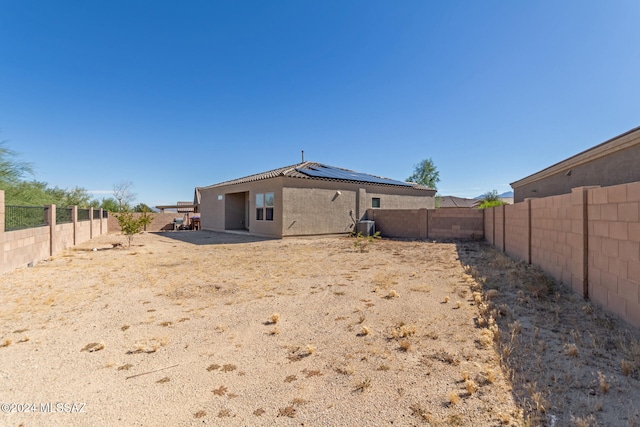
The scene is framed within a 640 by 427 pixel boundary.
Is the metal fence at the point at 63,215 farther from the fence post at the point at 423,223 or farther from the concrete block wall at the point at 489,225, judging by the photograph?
the concrete block wall at the point at 489,225

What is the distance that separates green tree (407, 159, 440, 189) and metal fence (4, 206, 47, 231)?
1880 inches

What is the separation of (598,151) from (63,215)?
66.9 ft

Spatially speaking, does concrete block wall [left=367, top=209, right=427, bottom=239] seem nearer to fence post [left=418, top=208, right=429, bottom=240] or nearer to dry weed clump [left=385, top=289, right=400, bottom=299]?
fence post [left=418, top=208, right=429, bottom=240]

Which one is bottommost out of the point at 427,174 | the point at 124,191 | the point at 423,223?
the point at 423,223

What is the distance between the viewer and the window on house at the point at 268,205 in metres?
16.2

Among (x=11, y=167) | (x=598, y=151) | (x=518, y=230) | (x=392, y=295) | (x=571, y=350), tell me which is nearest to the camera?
(x=571, y=350)

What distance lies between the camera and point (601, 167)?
30.8 ft

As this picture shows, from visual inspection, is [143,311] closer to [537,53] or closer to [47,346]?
[47,346]

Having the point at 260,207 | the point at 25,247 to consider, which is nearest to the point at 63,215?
the point at 25,247

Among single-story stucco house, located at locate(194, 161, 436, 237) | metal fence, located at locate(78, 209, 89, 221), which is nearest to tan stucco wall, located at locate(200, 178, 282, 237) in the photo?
single-story stucco house, located at locate(194, 161, 436, 237)

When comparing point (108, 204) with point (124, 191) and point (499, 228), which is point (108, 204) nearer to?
point (124, 191)

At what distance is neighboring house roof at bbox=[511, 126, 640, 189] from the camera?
25.3ft

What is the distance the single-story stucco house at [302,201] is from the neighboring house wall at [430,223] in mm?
1663

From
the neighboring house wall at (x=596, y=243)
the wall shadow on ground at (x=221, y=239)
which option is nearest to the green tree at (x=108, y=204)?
the wall shadow on ground at (x=221, y=239)
